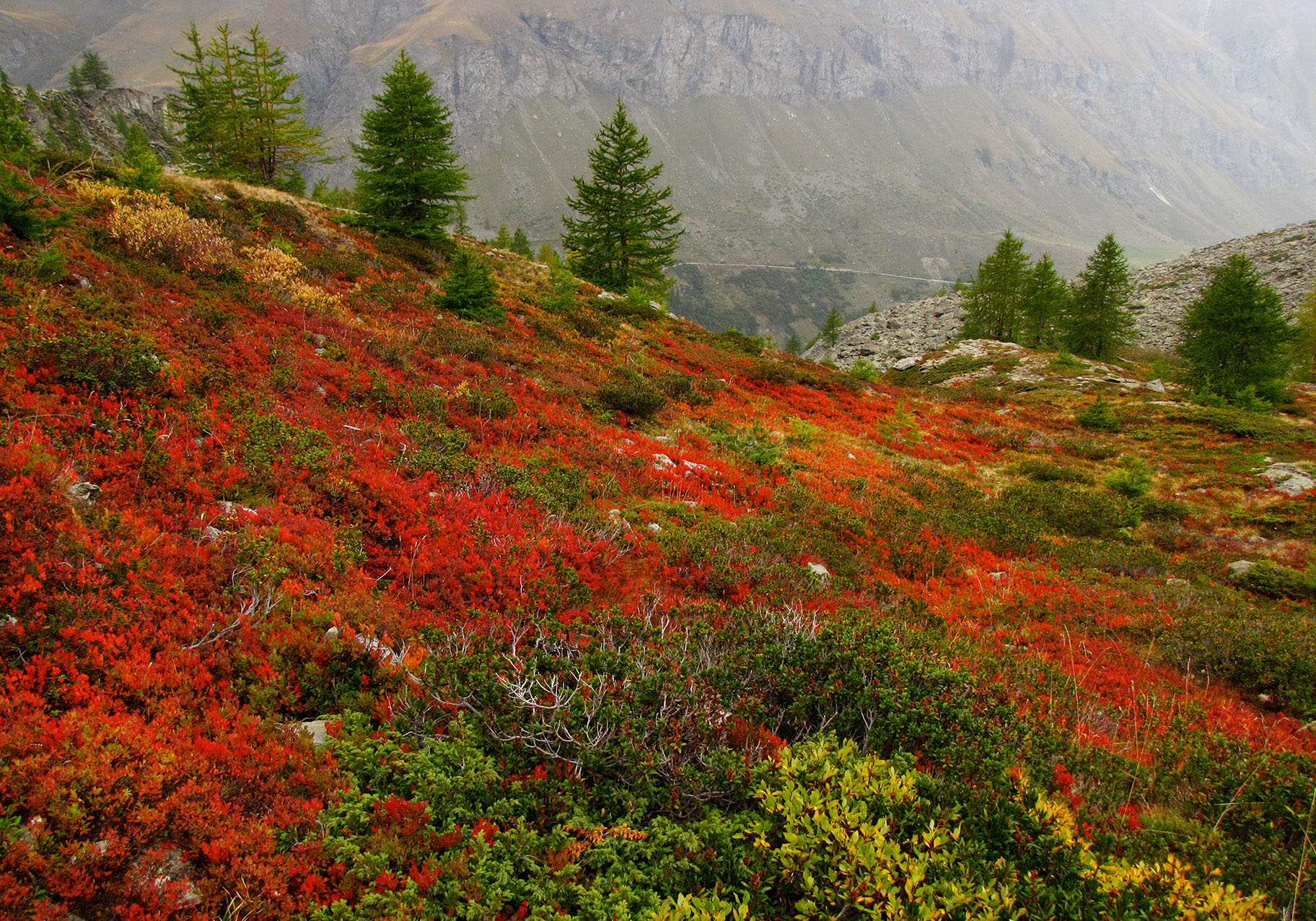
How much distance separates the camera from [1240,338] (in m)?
26.5

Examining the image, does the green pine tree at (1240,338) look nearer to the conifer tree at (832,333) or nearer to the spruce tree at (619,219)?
the spruce tree at (619,219)

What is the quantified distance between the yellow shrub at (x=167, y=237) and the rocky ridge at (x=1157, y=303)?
40.0 metres

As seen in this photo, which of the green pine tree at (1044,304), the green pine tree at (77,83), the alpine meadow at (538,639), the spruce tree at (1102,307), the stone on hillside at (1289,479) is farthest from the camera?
the green pine tree at (77,83)

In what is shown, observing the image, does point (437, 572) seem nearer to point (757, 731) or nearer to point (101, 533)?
point (101, 533)

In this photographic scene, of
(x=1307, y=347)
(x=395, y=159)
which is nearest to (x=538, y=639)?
(x=395, y=159)

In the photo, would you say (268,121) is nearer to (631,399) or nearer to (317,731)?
(631,399)

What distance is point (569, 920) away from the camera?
249 cm

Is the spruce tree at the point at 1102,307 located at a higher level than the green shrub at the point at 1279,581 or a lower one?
higher

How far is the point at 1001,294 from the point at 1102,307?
6.98 meters

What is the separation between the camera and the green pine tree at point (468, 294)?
14.5 metres

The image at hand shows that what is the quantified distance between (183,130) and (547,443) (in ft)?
120

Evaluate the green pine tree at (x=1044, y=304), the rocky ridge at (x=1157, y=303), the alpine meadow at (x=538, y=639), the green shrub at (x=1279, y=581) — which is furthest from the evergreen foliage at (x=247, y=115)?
the green pine tree at (x=1044, y=304)

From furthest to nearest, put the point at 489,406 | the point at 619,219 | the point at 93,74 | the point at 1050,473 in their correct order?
the point at 93,74 < the point at 619,219 < the point at 1050,473 < the point at 489,406

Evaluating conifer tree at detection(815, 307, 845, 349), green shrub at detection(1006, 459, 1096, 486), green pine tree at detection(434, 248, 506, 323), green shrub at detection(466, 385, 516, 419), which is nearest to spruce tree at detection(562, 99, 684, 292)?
green pine tree at detection(434, 248, 506, 323)
